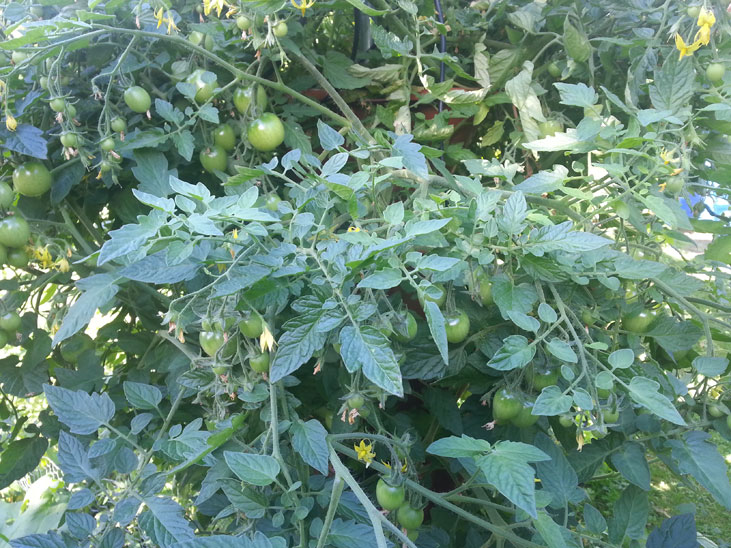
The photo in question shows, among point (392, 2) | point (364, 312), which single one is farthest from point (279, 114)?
point (364, 312)

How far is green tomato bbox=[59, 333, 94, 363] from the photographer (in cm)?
98

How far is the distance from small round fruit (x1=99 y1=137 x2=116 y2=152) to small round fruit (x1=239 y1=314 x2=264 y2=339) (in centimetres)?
40

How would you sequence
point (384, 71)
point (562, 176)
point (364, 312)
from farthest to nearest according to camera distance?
1. point (384, 71)
2. point (562, 176)
3. point (364, 312)

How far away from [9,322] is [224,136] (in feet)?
1.53

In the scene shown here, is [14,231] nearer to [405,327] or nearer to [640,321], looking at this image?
[405,327]

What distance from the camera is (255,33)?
2.64 feet

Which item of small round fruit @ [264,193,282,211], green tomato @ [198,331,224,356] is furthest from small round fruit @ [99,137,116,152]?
green tomato @ [198,331,224,356]

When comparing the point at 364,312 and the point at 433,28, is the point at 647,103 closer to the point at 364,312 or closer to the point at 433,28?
the point at 433,28

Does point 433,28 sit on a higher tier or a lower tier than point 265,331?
higher

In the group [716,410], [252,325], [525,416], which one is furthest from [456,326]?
[716,410]

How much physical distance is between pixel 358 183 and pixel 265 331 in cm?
20

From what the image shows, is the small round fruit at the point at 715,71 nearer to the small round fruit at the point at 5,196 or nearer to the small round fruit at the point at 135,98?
the small round fruit at the point at 135,98

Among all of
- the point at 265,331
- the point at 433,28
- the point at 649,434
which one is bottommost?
the point at 649,434

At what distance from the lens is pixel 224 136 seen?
0.91 metres
